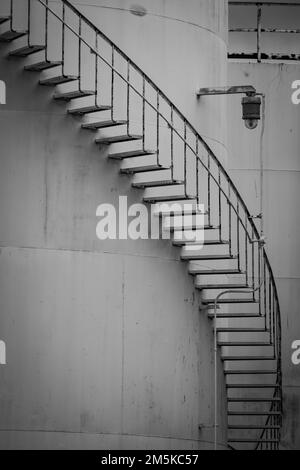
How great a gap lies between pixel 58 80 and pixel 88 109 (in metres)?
0.62

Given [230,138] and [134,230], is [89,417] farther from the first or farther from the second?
[230,138]

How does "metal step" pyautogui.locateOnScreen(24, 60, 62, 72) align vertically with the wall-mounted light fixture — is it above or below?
above

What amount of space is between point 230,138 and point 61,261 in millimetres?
6898

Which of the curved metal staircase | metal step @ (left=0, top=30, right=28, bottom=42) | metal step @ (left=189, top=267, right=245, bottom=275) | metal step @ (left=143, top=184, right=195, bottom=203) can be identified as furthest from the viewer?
metal step @ (left=189, top=267, right=245, bottom=275)

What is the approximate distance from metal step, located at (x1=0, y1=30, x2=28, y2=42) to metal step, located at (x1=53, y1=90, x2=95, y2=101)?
3.46ft

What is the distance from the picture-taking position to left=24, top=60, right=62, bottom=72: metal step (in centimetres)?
2242

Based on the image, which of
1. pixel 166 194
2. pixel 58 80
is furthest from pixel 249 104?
pixel 58 80

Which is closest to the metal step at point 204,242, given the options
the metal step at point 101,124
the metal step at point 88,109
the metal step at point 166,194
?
the metal step at point 166,194

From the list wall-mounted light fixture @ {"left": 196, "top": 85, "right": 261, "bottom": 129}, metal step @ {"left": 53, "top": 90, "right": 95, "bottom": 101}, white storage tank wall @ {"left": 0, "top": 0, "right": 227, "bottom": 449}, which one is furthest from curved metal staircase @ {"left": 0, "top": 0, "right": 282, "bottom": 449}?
wall-mounted light fixture @ {"left": 196, "top": 85, "right": 261, "bottom": 129}

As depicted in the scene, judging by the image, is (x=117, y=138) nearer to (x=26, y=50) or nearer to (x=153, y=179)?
(x=153, y=179)

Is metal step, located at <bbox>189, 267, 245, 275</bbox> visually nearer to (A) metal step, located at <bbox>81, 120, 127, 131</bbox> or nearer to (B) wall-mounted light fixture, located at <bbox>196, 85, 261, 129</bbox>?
(B) wall-mounted light fixture, located at <bbox>196, 85, 261, 129</bbox>

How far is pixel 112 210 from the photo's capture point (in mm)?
22984

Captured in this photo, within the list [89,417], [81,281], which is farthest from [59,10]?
[89,417]

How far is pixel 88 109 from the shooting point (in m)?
22.7
